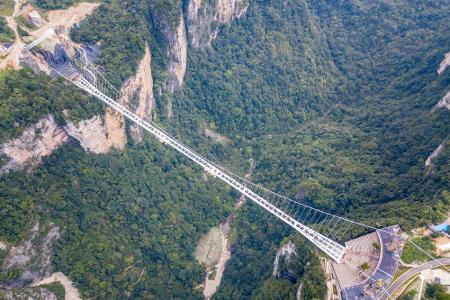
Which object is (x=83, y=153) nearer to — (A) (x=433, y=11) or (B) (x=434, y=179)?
(B) (x=434, y=179)

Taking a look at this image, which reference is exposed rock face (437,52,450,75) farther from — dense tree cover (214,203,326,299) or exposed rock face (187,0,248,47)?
exposed rock face (187,0,248,47)

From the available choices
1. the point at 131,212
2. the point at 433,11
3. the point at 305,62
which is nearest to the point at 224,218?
the point at 131,212

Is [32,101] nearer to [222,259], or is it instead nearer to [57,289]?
[57,289]

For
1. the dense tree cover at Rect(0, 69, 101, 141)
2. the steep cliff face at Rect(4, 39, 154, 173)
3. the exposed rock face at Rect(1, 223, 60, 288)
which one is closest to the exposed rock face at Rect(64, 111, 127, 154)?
the steep cliff face at Rect(4, 39, 154, 173)

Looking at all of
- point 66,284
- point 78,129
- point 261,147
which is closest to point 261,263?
point 261,147

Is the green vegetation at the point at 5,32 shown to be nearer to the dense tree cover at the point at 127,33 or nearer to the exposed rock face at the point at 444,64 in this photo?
the dense tree cover at the point at 127,33
